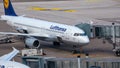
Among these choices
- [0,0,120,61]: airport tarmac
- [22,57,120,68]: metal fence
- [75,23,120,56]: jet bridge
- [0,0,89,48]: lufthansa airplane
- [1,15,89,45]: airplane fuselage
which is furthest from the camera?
[0,0,120,61]: airport tarmac

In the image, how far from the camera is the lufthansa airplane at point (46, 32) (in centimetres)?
4972

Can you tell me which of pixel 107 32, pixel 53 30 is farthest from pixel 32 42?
pixel 107 32

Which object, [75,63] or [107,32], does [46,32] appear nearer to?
[107,32]

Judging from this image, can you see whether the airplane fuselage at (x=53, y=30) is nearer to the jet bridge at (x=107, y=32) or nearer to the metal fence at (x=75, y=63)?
the jet bridge at (x=107, y=32)

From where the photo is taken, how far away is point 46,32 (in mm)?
53062

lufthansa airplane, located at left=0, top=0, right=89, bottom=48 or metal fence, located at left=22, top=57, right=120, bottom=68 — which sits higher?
lufthansa airplane, located at left=0, top=0, right=89, bottom=48

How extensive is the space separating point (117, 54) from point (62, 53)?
610cm

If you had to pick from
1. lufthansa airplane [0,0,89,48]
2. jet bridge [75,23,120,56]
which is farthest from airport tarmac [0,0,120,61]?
lufthansa airplane [0,0,89,48]

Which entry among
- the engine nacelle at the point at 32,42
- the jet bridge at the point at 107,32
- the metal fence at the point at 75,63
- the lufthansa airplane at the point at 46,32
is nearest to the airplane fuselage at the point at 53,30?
the lufthansa airplane at the point at 46,32

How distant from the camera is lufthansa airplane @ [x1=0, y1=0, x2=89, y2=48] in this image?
163 ft

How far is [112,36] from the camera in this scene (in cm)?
5088

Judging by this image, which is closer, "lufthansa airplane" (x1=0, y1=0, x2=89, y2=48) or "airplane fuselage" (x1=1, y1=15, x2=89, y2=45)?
"airplane fuselage" (x1=1, y1=15, x2=89, y2=45)

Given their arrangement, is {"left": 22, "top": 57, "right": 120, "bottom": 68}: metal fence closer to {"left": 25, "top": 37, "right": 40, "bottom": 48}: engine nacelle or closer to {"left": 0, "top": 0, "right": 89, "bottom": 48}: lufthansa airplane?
{"left": 0, "top": 0, "right": 89, "bottom": 48}: lufthansa airplane

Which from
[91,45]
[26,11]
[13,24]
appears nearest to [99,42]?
[91,45]
